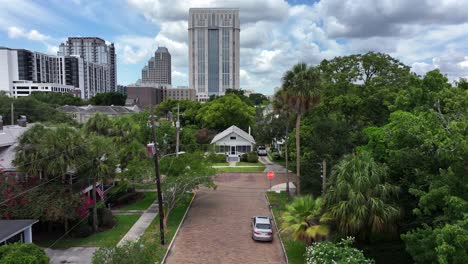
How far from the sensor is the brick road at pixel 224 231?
60.3ft

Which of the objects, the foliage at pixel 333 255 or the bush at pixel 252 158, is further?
the bush at pixel 252 158

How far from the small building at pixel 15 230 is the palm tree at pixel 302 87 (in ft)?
57.1

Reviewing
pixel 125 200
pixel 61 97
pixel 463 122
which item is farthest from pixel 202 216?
pixel 61 97

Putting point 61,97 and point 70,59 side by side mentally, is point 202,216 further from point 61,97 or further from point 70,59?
point 70,59

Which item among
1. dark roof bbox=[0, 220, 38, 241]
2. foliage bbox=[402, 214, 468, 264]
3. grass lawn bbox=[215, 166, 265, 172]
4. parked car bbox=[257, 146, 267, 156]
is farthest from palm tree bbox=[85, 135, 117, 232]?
parked car bbox=[257, 146, 267, 156]

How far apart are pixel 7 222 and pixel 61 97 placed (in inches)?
3895

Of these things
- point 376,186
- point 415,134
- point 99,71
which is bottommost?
point 376,186

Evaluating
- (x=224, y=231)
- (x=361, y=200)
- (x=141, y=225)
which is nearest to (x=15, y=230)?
(x=141, y=225)

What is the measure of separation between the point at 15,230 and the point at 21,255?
11.0ft

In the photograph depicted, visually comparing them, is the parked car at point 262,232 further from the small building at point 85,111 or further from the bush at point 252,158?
the small building at point 85,111

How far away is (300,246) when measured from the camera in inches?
779

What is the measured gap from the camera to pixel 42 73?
158 meters

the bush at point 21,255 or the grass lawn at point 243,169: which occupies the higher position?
the bush at point 21,255

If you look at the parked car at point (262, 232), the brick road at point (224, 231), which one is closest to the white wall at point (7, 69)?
the brick road at point (224, 231)
